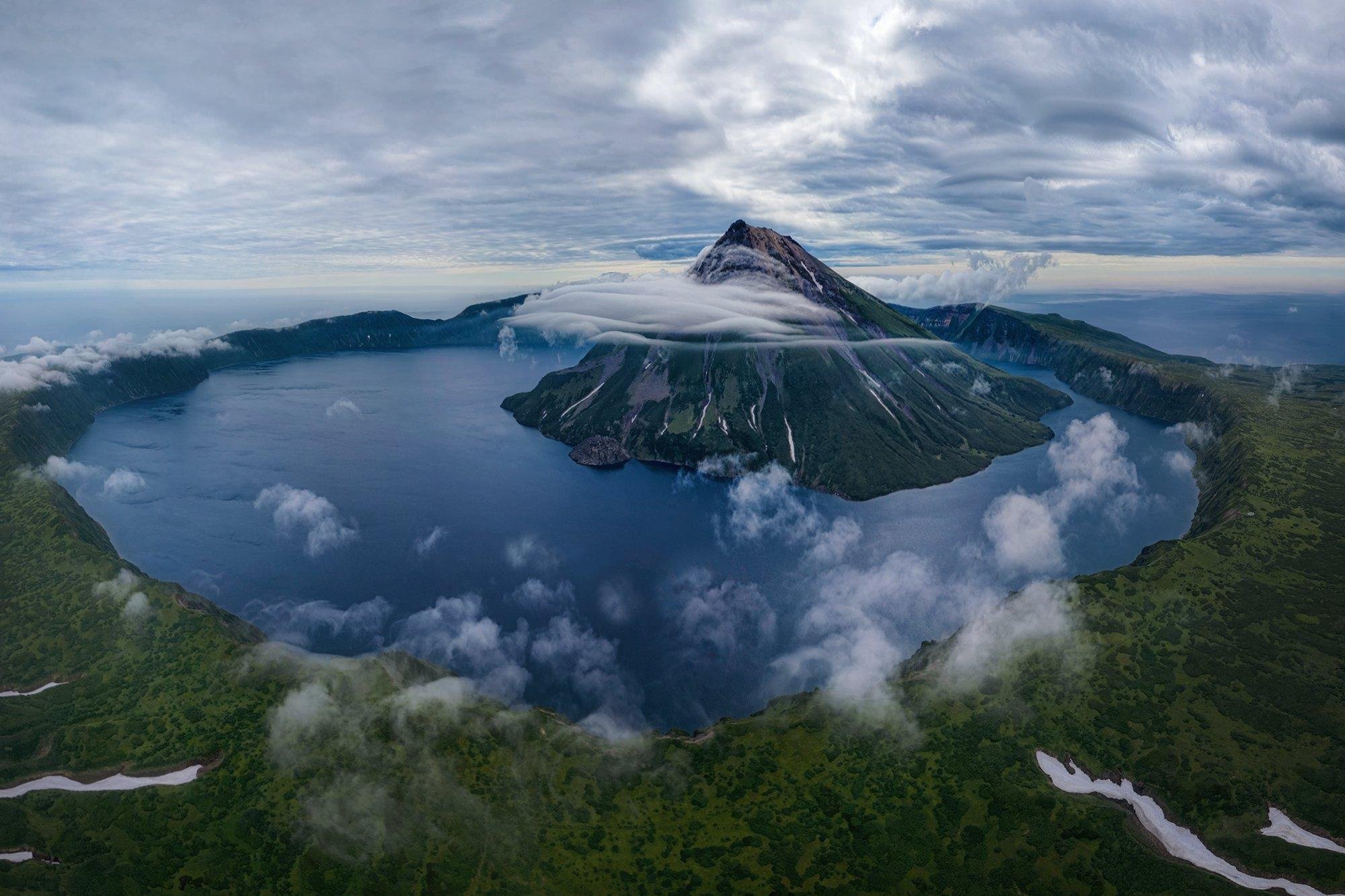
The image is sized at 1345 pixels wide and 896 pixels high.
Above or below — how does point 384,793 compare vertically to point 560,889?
above

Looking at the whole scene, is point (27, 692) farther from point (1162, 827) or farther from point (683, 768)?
point (1162, 827)

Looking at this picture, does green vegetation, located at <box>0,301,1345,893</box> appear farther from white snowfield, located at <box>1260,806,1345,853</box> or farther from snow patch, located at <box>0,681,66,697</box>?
snow patch, located at <box>0,681,66,697</box>

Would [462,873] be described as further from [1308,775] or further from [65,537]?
[65,537]

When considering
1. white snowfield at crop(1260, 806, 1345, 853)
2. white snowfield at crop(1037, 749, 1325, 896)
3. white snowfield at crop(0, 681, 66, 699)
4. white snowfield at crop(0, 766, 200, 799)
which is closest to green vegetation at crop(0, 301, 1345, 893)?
white snowfield at crop(1260, 806, 1345, 853)

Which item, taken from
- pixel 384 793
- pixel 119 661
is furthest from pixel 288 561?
pixel 384 793

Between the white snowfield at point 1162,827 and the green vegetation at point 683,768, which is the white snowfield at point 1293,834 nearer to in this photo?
the green vegetation at point 683,768

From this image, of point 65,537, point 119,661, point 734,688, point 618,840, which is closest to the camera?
point 618,840

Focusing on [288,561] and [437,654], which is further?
[288,561]
